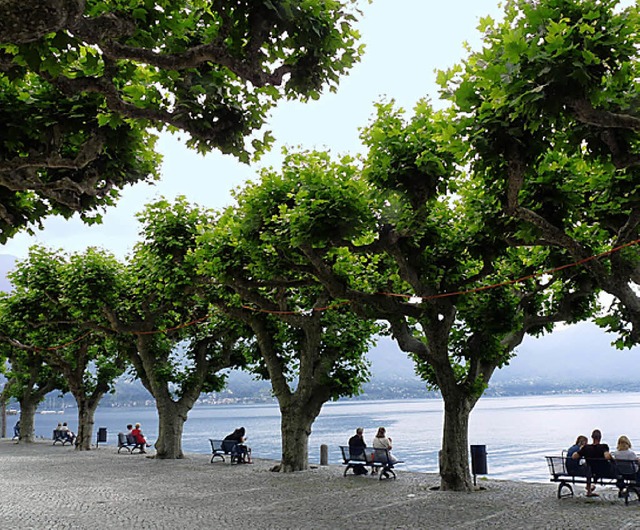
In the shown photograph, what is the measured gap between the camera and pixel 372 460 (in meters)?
20.5

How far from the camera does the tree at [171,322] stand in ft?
68.8

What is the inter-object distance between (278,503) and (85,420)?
918 inches

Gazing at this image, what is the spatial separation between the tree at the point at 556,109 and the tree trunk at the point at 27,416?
40422 mm

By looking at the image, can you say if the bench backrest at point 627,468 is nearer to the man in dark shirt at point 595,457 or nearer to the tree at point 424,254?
the man in dark shirt at point 595,457

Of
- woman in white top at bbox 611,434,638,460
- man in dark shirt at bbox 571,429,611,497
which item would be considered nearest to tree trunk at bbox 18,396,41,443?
man in dark shirt at bbox 571,429,611,497

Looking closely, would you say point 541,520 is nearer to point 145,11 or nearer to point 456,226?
point 456,226

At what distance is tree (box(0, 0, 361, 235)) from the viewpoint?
21.0 ft

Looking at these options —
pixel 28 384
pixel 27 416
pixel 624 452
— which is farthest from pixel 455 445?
pixel 27 416

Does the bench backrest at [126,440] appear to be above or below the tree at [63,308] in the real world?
below

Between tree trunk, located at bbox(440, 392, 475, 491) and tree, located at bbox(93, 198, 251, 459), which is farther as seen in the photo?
tree, located at bbox(93, 198, 251, 459)

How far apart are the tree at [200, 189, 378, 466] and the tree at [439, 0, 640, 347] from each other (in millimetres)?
7960

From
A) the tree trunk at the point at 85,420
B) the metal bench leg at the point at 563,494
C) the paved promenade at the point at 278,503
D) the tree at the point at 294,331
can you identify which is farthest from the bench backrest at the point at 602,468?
the tree trunk at the point at 85,420

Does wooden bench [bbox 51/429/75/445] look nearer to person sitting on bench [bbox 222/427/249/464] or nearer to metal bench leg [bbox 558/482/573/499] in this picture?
person sitting on bench [bbox 222/427/249/464]

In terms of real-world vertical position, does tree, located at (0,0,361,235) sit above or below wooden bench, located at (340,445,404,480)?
above
